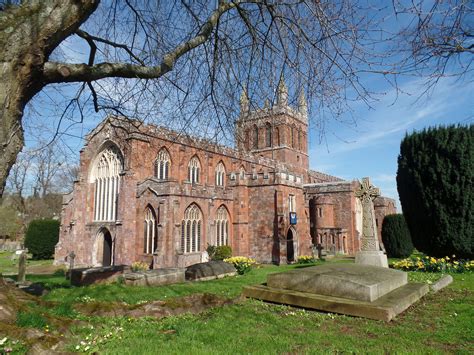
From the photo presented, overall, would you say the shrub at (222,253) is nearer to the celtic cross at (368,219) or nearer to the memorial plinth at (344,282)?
the celtic cross at (368,219)

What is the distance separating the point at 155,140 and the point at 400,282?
21.6 m

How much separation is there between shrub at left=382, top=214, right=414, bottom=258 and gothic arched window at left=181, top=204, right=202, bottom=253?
45.1 ft

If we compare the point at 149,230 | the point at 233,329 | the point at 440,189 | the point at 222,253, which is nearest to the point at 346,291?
the point at 233,329

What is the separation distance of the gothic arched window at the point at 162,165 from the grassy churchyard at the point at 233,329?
21.7 metres

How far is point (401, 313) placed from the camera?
652 centimetres

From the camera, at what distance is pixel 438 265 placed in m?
13.1

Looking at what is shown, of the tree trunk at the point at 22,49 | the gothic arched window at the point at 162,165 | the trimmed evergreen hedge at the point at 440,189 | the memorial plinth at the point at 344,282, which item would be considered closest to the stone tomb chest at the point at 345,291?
the memorial plinth at the point at 344,282

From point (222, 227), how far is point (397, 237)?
12969 millimetres

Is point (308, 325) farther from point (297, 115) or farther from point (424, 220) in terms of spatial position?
point (424, 220)

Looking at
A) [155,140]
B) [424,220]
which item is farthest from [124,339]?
[155,140]

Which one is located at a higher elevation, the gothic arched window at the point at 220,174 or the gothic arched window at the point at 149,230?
the gothic arched window at the point at 220,174

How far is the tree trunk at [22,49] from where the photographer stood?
412 cm

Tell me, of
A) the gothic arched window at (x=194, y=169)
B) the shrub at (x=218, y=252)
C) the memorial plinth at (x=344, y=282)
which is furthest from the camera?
the gothic arched window at (x=194, y=169)

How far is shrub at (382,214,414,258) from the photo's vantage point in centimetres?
2459
